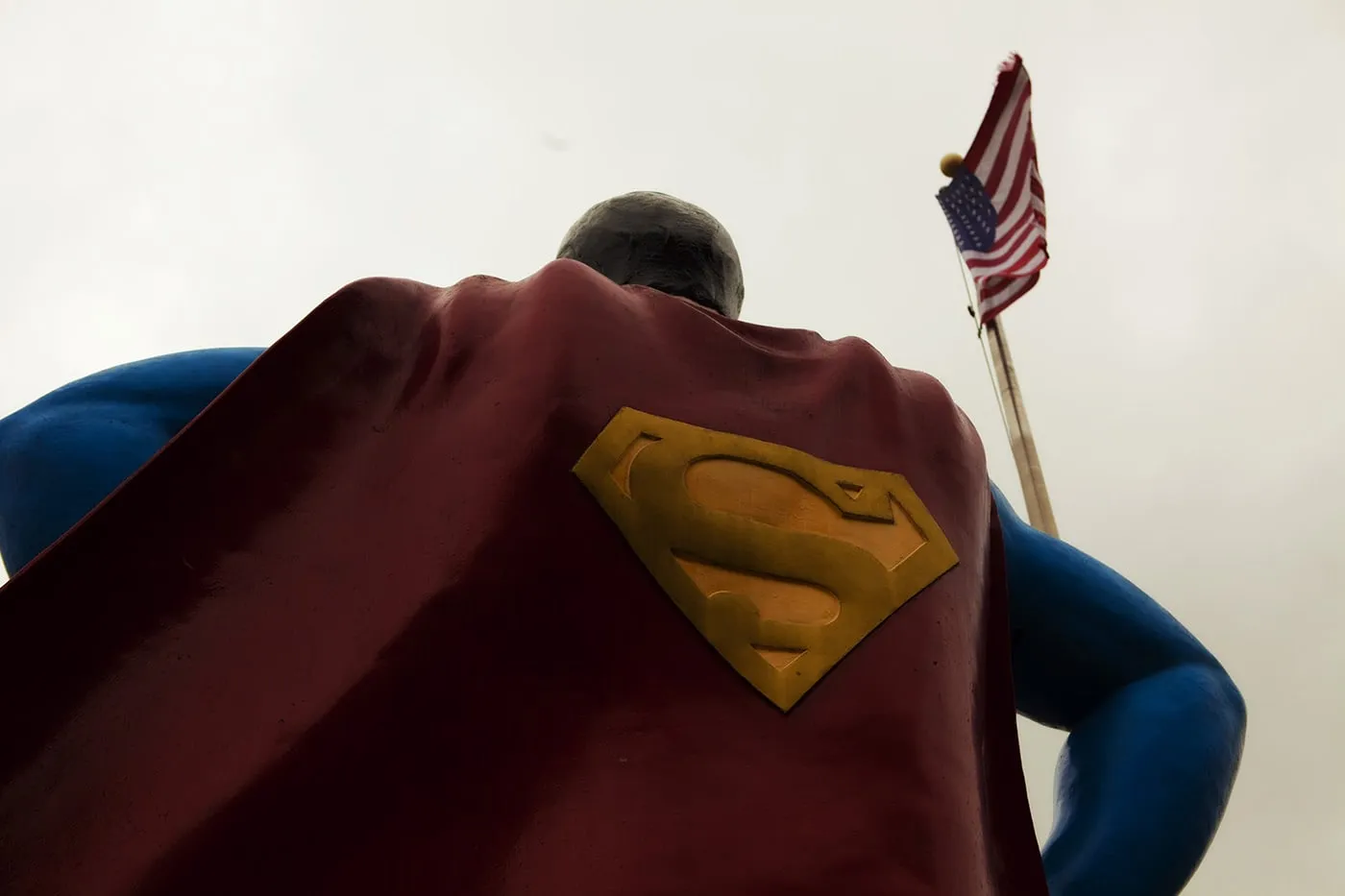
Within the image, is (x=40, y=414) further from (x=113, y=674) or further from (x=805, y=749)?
(x=805, y=749)

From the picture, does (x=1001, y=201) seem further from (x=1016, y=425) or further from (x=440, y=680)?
(x=440, y=680)

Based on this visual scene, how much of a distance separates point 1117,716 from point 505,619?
133cm

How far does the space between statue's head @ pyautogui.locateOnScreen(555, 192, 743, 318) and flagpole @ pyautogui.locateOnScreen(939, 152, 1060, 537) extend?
6.48 feet

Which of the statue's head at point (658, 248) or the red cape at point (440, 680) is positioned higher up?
the statue's head at point (658, 248)

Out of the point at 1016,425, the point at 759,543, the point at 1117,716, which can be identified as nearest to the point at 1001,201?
the point at 1016,425

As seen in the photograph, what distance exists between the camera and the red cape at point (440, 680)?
1297 millimetres

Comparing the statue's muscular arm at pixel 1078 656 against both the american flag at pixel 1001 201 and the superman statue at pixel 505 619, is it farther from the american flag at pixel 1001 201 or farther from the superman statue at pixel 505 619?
the american flag at pixel 1001 201

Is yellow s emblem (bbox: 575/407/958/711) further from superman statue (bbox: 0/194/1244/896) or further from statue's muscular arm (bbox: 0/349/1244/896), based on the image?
statue's muscular arm (bbox: 0/349/1244/896)

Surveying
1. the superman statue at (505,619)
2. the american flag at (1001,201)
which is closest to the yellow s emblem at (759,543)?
the superman statue at (505,619)

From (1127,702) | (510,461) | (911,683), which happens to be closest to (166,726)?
(510,461)

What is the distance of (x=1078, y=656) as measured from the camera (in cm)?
236

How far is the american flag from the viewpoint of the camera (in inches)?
225

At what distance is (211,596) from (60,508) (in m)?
0.45

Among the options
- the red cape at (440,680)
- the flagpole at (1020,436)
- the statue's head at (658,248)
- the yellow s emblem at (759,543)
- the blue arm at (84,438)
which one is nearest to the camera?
the red cape at (440,680)
